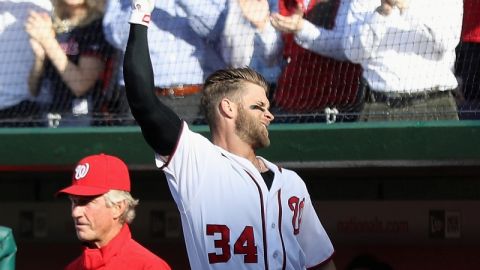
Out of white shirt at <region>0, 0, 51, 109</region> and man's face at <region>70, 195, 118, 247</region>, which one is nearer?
man's face at <region>70, 195, 118, 247</region>

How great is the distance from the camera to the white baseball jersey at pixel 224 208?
10.6 feet

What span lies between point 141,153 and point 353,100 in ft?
3.58

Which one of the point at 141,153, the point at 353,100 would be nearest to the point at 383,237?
the point at 353,100

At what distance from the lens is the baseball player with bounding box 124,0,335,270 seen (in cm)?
312

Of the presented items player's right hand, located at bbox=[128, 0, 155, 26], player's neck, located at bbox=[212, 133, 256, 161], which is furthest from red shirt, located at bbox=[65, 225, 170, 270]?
player's right hand, located at bbox=[128, 0, 155, 26]

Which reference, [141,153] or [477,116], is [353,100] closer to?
[477,116]

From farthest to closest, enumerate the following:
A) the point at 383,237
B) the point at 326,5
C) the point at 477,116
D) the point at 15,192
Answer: the point at 15,192
the point at 383,237
the point at 326,5
the point at 477,116

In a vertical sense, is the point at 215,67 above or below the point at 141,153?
above

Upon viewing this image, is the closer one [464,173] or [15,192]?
[464,173]

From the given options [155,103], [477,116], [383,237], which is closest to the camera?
[155,103]

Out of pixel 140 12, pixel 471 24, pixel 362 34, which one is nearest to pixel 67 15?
pixel 362 34

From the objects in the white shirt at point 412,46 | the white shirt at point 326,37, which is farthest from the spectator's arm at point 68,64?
the white shirt at point 412,46

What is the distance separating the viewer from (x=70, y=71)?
605cm

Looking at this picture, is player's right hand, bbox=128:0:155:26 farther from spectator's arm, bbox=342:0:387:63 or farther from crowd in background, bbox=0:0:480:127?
spectator's arm, bbox=342:0:387:63
